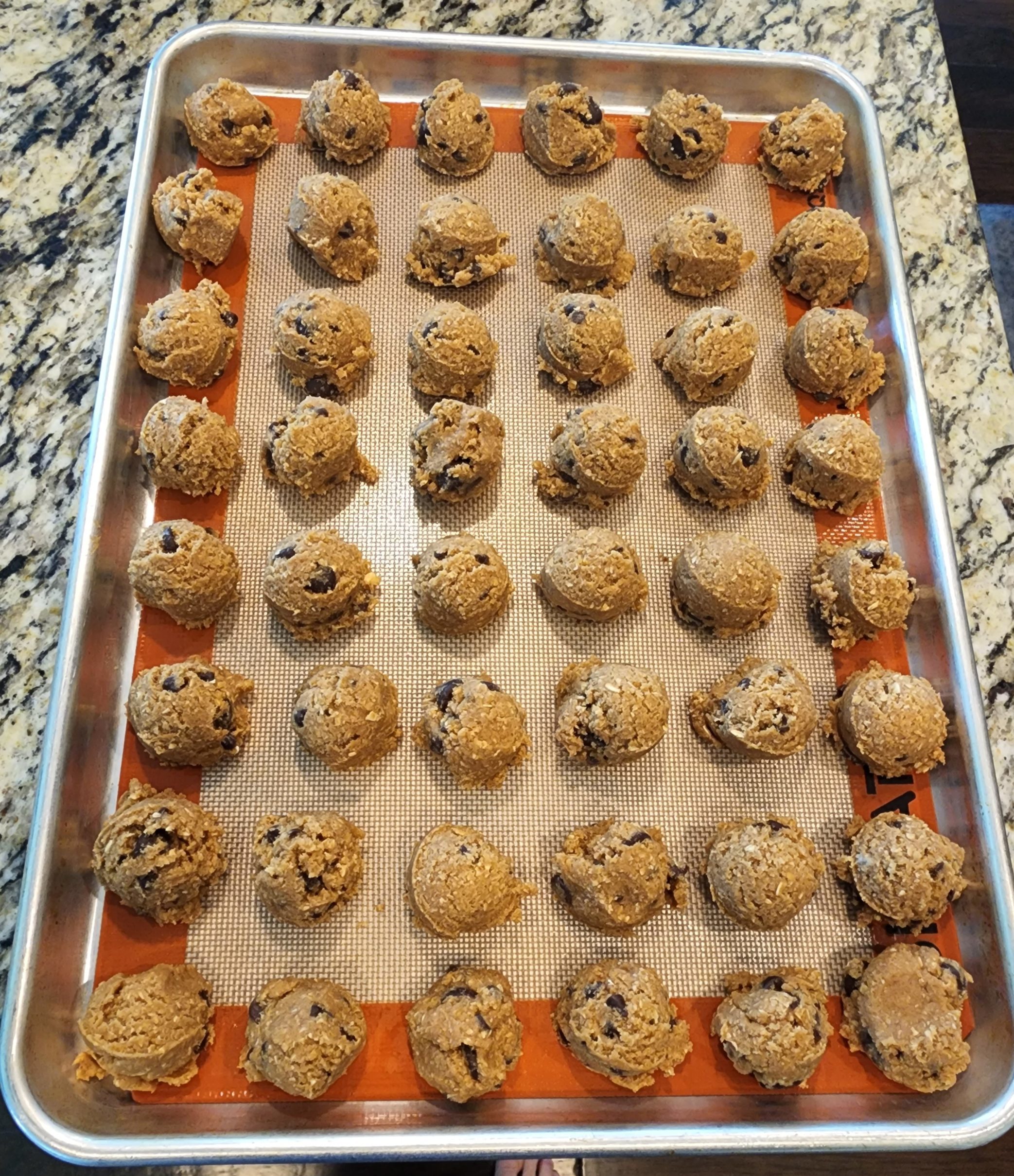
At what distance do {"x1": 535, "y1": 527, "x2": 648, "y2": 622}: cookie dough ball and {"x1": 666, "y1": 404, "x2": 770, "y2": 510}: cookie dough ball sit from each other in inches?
10.1

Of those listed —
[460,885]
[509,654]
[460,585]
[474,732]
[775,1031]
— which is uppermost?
[460,585]

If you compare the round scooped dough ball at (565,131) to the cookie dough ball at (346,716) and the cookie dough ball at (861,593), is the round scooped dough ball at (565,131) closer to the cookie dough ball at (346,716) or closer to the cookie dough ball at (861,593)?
the cookie dough ball at (861,593)

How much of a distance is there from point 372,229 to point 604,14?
1090 millimetres

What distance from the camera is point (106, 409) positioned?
6.06 ft

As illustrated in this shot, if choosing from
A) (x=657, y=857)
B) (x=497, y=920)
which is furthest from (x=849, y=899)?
(x=497, y=920)

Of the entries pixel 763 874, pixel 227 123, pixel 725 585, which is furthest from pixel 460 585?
pixel 227 123

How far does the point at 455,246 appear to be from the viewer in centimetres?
204

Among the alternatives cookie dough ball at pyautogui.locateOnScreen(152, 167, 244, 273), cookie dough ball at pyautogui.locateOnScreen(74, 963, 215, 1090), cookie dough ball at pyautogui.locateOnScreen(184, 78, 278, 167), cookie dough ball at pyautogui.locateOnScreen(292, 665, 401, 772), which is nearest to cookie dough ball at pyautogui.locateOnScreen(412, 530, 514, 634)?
cookie dough ball at pyautogui.locateOnScreen(292, 665, 401, 772)

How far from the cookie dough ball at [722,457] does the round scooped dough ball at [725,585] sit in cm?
12

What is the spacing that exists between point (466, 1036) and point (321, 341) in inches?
58.0

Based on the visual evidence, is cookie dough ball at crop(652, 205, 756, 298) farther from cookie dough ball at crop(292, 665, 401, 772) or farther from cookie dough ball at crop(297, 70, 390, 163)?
cookie dough ball at crop(292, 665, 401, 772)

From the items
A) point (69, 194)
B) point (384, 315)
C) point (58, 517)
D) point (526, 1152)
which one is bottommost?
point (526, 1152)

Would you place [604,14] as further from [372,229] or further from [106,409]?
[106,409]

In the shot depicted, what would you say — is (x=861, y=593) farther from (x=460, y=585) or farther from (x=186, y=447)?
(x=186, y=447)
